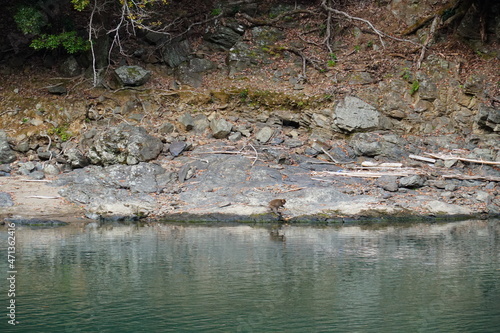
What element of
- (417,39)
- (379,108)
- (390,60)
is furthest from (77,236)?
(417,39)

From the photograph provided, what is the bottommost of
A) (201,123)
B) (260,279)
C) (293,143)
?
(260,279)

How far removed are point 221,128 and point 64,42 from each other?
6.29 meters

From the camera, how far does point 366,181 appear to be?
15.7 m

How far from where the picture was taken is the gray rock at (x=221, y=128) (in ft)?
59.3

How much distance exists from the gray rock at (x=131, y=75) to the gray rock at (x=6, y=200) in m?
6.39

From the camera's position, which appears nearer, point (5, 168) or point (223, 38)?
point (5, 168)

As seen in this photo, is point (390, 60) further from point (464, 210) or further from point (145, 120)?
point (145, 120)

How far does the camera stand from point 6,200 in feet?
47.7

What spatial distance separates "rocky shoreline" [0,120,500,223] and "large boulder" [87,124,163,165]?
0.03m

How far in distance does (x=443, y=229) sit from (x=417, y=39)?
9.99 m

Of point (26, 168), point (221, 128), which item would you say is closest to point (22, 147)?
point (26, 168)

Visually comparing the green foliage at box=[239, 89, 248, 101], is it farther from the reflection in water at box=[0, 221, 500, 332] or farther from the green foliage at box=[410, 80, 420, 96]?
the reflection in water at box=[0, 221, 500, 332]

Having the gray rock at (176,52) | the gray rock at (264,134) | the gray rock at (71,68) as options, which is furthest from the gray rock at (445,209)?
the gray rock at (71,68)

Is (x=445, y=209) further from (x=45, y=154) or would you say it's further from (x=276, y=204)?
(x=45, y=154)
